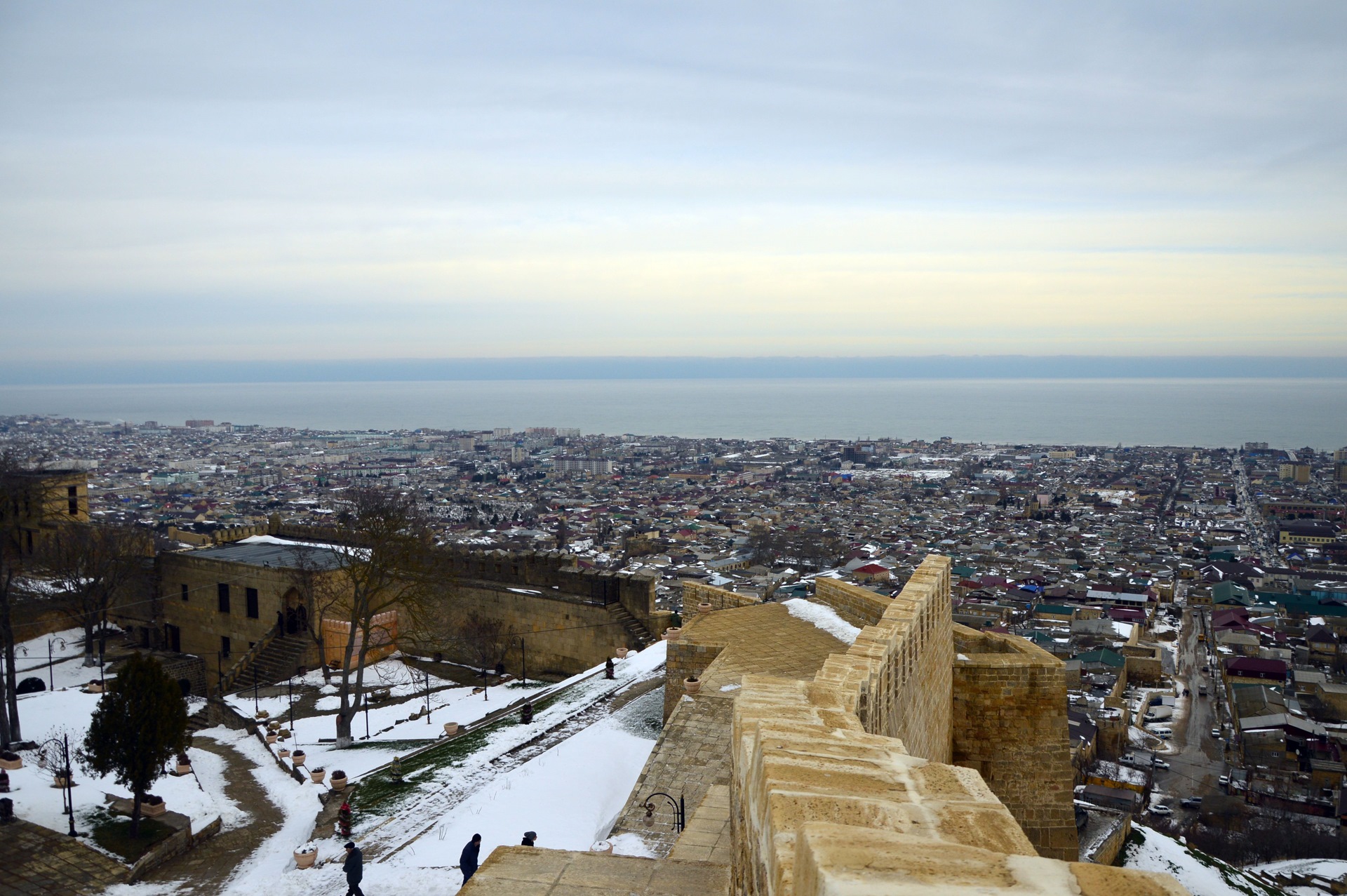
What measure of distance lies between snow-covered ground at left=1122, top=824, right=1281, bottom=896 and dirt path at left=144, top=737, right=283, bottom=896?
11.2 meters

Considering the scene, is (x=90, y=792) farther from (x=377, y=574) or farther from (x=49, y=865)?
(x=377, y=574)

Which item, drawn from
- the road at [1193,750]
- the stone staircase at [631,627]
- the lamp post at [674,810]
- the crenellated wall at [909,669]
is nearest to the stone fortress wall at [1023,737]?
the crenellated wall at [909,669]

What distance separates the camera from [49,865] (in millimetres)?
9133

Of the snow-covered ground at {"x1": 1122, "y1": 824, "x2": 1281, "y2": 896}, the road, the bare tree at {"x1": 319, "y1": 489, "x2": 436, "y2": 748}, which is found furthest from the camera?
the road

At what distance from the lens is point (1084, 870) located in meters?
1.78

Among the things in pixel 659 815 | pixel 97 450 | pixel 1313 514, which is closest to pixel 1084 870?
pixel 659 815

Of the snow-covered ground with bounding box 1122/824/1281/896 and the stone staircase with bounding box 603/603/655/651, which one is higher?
the stone staircase with bounding box 603/603/655/651

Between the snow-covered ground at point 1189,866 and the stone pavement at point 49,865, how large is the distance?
12563mm

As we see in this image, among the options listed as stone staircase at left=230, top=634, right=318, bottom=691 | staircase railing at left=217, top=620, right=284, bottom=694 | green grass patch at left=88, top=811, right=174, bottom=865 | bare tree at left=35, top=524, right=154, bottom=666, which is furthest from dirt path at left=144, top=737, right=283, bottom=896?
bare tree at left=35, top=524, right=154, bottom=666

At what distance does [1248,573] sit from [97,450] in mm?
97808

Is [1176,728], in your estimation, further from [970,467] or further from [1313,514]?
[970,467]

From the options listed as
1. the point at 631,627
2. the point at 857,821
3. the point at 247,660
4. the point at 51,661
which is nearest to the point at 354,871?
the point at 857,821

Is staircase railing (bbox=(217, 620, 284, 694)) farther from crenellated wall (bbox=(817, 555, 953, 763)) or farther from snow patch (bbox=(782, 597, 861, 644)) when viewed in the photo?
crenellated wall (bbox=(817, 555, 953, 763))

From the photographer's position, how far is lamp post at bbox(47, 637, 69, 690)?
17766 mm
